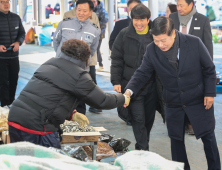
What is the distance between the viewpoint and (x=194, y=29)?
4703 millimetres

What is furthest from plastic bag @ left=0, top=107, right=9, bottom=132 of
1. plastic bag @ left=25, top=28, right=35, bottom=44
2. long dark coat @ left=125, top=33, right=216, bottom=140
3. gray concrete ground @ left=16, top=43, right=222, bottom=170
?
plastic bag @ left=25, top=28, right=35, bottom=44

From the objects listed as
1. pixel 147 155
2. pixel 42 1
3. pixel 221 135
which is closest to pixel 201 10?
pixel 221 135

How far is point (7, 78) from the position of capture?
6.14 metres

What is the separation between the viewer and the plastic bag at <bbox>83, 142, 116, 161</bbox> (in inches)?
137

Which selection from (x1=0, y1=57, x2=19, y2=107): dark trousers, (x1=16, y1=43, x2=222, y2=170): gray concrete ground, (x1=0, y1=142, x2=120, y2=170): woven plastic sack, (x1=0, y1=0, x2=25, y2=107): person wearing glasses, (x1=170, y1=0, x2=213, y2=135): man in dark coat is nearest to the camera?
(x1=0, y1=142, x2=120, y2=170): woven plastic sack

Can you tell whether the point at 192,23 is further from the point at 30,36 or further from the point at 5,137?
the point at 30,36

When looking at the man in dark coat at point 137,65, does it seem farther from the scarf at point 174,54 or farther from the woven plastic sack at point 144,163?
the woven plastic sack at point 144,163

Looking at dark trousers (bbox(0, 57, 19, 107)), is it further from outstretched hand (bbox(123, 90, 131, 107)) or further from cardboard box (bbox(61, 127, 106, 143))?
outstretched hand (bbox(123, 90, 131, 107))

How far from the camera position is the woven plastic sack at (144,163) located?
1489mm

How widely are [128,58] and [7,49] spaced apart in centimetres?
298

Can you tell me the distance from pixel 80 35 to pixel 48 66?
2.02m

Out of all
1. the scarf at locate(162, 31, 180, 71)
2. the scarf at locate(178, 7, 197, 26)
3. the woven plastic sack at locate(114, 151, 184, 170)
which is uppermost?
the scarf at locate(178, 7, 197, 26)

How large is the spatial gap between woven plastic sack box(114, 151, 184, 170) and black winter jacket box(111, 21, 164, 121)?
2185 mm

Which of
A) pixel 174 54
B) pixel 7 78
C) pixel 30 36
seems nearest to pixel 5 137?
pixel 174 54
